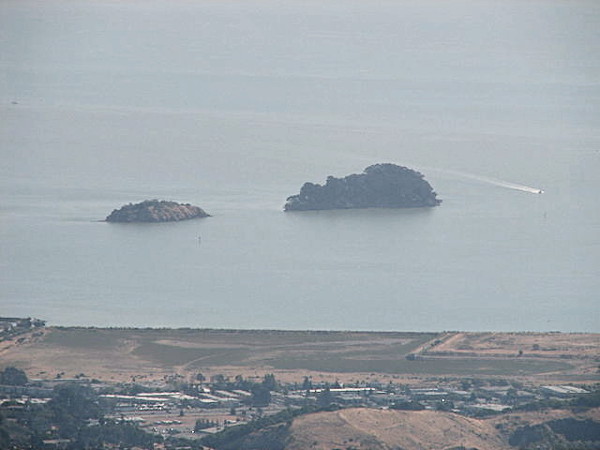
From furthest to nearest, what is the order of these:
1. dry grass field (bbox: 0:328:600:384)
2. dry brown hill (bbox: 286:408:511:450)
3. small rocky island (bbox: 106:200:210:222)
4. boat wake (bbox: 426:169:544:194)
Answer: boat wake (bbox: 426:169:544:194), small rocky island (bbox: 106:200:210:222), dry grass field (bbox: 0:328:600:384), dry brown hill (bbox: 286:408:511:450)

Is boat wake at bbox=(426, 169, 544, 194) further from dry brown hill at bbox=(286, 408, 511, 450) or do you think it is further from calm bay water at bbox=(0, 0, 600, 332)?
dry brown hill at bbox=(286, 408, 511, 450)

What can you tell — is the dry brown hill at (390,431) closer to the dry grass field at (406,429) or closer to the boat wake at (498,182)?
the dry grass field at (406,429)

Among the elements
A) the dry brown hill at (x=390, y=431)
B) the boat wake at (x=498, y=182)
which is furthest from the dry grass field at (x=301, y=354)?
the boat wake at (x=498, y=182)

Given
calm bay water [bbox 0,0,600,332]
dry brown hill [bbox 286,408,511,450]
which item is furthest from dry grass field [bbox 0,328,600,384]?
dry brown hill [bbox 286,408,511,450]

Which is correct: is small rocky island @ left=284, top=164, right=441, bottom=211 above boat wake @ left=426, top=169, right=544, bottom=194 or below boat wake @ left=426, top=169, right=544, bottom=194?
below

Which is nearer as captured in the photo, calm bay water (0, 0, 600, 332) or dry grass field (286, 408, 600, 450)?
dry grass field (286, 408, 600, 450)
